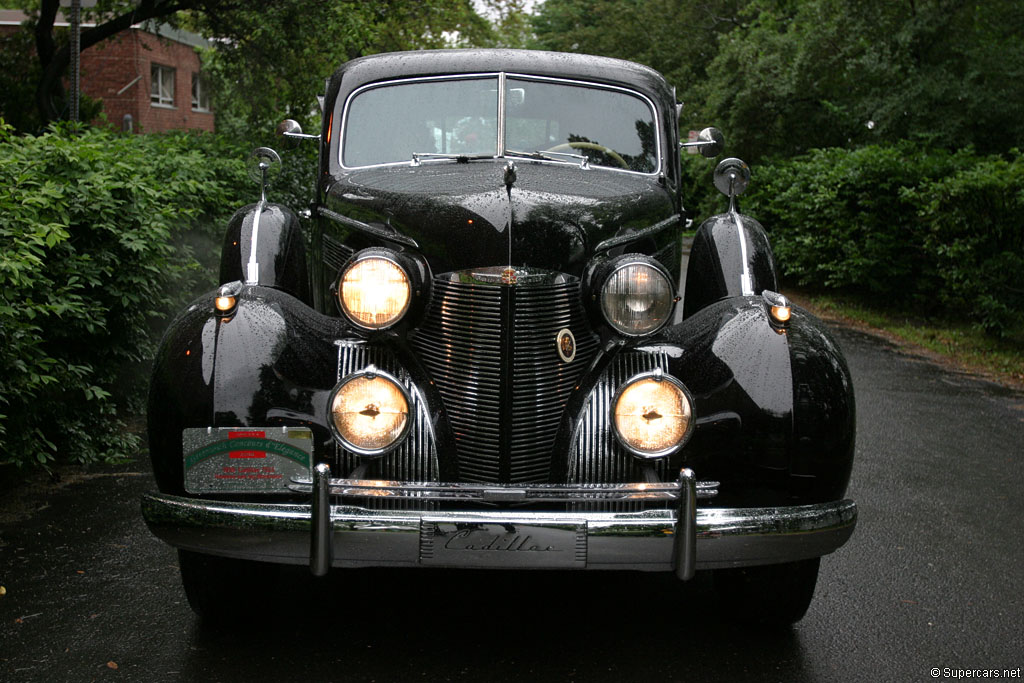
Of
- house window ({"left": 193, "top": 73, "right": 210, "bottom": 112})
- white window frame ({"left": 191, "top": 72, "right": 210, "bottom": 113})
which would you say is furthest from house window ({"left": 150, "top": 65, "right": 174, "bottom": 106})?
house window ({"left": 193, "top": 73, "right": 210, "bottom": 112})

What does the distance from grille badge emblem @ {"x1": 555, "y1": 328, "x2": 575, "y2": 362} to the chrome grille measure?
0.01 metres

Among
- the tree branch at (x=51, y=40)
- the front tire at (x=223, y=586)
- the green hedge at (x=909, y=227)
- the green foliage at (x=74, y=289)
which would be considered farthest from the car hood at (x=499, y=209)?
the tree branch at (x=51, y=40)

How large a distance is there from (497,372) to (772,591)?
1273 millimetres

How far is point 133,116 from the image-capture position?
33.1 metres

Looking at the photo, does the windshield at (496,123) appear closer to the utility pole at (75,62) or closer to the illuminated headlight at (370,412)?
the illuminated headlight at (370,412)

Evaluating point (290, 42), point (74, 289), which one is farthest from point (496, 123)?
point (290, 42)

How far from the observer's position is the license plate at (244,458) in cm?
334

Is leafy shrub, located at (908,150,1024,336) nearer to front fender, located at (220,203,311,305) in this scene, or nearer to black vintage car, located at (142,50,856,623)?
black vintage car, located at (142,50,856,623)

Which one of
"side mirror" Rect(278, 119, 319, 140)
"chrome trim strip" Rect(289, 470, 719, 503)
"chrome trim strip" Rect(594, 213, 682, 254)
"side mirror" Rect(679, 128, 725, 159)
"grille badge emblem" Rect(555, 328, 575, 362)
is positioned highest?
"side mirror" Rect(278, 119, 319, 140)

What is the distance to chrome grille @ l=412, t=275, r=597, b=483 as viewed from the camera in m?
3.55

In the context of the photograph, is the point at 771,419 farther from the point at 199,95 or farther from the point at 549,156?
the point at 199,95

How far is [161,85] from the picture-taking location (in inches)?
1438

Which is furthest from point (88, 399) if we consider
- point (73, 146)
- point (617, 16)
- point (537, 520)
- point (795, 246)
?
point (617, 16)

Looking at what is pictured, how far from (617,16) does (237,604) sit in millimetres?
31265
